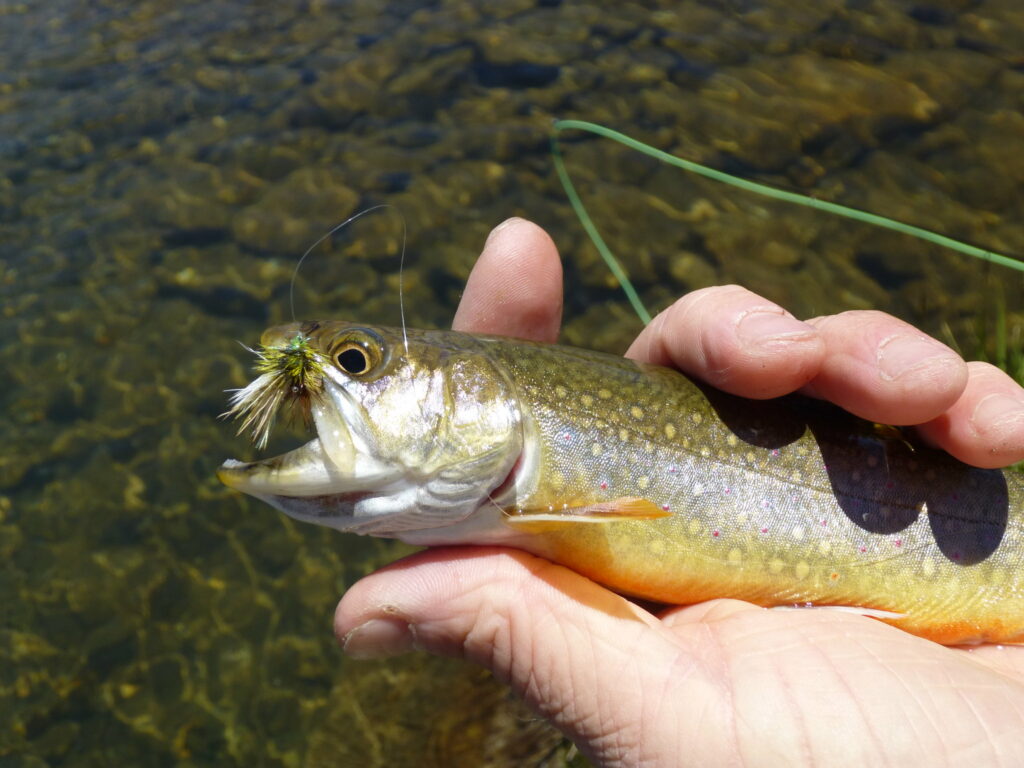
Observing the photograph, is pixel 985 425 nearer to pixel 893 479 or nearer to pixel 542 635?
pixel 893 479

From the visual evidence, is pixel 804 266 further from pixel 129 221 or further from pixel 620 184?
pixel 129 221

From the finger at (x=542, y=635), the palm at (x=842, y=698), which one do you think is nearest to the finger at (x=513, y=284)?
the finger at (x=542, y=635)

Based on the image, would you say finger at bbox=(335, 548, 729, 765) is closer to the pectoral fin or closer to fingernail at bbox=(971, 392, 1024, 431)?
the pectoral fin

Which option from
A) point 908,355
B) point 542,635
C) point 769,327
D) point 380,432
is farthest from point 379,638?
point 908,355

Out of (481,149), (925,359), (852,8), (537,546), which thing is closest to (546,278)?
(537,546)

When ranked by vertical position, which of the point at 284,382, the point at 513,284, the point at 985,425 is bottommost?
the point at 985,425

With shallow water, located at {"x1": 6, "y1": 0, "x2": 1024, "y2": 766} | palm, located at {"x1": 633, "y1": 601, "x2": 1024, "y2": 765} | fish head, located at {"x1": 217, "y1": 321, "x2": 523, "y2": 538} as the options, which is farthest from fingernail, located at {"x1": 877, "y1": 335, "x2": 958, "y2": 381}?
shallow water, located at {"x1": 6, "y1": 0, "x2": 1024, "y2": 766}

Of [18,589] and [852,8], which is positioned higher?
[852,8]
